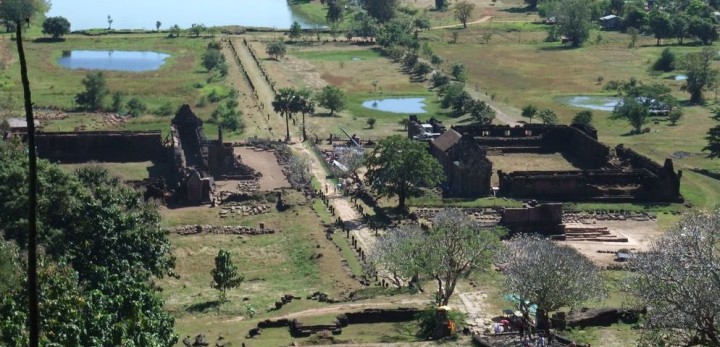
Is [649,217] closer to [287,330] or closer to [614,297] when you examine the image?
[614,297]

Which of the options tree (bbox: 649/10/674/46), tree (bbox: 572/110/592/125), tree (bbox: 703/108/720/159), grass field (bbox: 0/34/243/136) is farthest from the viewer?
Result: tree (bbox: 649/10/674/46)

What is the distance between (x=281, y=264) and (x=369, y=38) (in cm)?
9566

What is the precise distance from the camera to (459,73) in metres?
116

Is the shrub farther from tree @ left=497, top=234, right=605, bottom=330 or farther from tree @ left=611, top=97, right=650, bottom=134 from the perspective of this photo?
tree @ left=497, top=234, right=605, bottom=330

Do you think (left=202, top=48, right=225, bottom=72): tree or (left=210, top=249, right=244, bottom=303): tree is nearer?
(left=210, top=249, right=244, bottom=303): tree

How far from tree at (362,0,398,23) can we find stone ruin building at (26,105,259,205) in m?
83.1

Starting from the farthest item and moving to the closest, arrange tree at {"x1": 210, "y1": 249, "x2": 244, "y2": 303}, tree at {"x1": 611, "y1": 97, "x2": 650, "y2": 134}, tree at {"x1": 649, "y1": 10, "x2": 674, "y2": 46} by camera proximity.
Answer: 1. tree at {"x1": 649, "y1": 10, "x2": 674, "y2": 46}
2. tree at {"x1": 611, "y1": 97, "x2": 650, "y2": 134}
3. tree at {"x1": 210, "y1": 249, "x2": 244, "y2": 303}

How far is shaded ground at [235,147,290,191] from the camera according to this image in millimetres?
73500

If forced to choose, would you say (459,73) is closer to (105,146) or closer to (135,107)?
(135,107)

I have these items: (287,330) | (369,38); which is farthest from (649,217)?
(369,38)

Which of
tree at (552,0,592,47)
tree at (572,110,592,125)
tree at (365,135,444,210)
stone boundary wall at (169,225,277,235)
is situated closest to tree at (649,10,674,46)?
tree at (552,0,592,47)

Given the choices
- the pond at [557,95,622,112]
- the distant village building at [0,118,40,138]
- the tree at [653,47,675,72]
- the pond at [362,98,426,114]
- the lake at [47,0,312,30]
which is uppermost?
the lake at [47,0,312,30]

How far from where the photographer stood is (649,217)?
66500 mm

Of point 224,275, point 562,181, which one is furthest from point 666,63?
point 224,275
